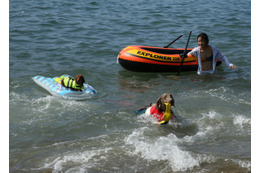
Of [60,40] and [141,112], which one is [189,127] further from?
[60,40]

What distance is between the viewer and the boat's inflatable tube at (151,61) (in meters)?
10.1

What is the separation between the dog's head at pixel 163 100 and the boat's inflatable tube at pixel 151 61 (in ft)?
12.1

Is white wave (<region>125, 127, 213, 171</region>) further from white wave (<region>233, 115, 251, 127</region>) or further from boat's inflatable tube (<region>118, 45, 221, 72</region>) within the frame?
boat's inflatable tube (<region>118, 45, 221, 72</region>)

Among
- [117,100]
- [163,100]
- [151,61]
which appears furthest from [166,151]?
[151,61]

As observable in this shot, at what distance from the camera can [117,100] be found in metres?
8.48

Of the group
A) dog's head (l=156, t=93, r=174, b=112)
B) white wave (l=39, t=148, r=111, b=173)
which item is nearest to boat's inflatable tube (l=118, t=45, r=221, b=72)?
dog's head (l=156, t=93, r=174, b=112)

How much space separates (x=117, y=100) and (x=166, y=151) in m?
2.98

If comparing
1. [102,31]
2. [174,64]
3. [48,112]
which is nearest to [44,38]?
[102,31]

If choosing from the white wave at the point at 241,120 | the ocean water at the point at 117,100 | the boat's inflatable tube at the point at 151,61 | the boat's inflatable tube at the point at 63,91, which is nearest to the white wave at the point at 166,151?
the ocean water at the point at 117,100

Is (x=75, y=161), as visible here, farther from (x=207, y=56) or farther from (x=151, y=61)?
(x=207, y=56)

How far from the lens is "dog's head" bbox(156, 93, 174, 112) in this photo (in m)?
6.30

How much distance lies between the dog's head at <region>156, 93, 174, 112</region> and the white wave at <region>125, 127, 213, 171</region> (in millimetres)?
541

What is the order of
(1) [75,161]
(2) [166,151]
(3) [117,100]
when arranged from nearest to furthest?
1. (1) [75,161]
2. (2) [166,151]
3. (3) [117,100]

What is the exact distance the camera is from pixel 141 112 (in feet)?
23.7
